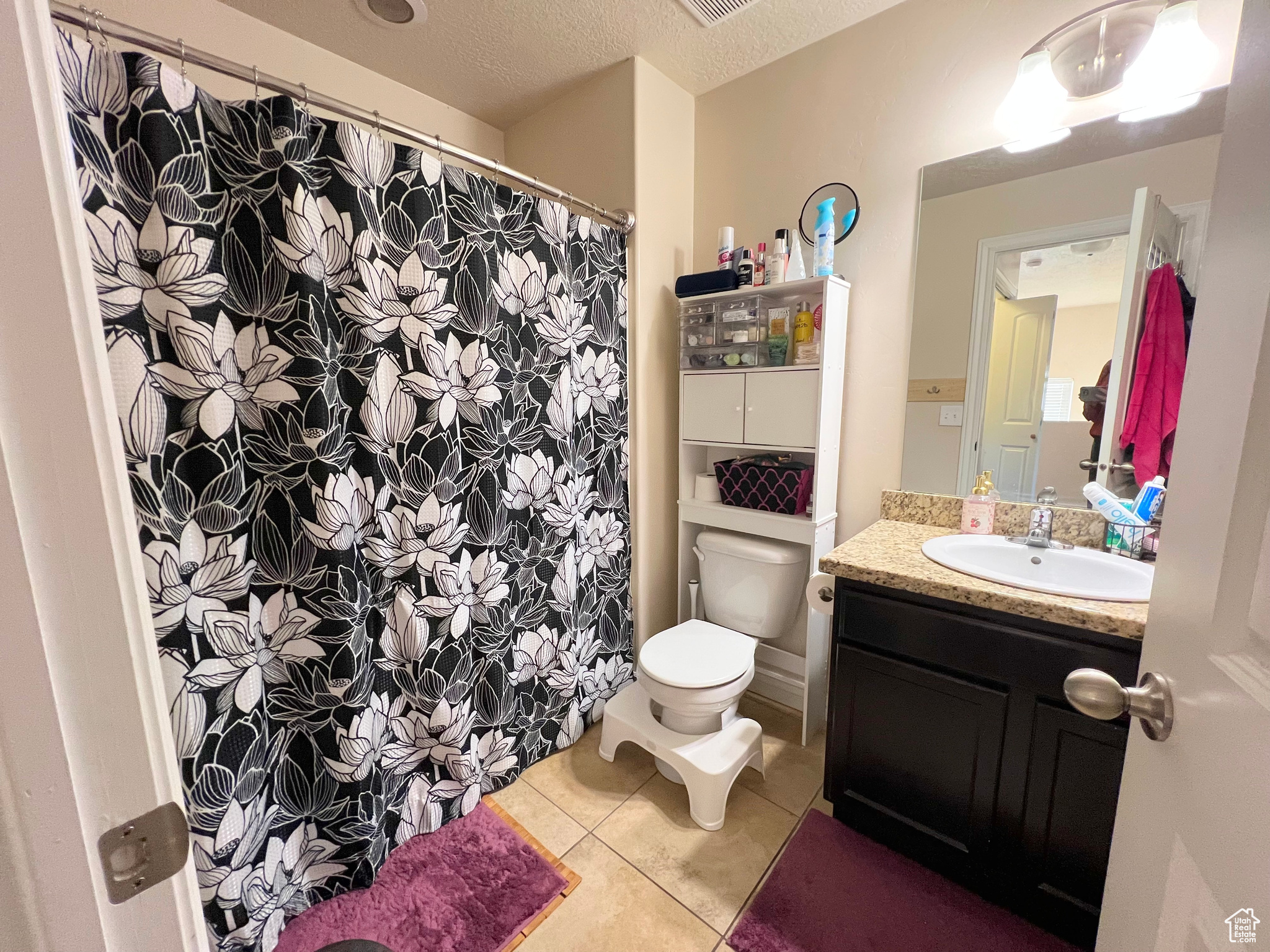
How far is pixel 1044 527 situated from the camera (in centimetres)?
138

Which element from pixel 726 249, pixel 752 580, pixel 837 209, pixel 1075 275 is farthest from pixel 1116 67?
pixel 752 580

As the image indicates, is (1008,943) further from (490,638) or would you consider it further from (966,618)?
(490,638)

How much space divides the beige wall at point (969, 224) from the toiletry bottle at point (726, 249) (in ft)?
1.95

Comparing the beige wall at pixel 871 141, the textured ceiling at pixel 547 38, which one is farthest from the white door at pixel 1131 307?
the textured ceiling at pixel 547 38

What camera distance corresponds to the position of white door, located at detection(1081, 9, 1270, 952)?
0.39 m

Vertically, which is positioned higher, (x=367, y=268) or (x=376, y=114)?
(x=376, y=114)

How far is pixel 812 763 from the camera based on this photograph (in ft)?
5.65

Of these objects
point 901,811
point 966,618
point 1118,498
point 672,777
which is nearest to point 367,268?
point 966,618

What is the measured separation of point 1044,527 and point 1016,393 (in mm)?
387

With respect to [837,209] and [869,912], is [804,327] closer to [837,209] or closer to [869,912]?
[837,209]

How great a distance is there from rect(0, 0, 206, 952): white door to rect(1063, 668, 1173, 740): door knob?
33.7 inches

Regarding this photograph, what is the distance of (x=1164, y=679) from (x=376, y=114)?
1.75 metres

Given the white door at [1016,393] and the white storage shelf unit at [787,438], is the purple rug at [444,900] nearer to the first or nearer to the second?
the white storage shelf unit at [787,438]

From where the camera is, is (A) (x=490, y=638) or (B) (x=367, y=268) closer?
(B) (x=367, y=268)
